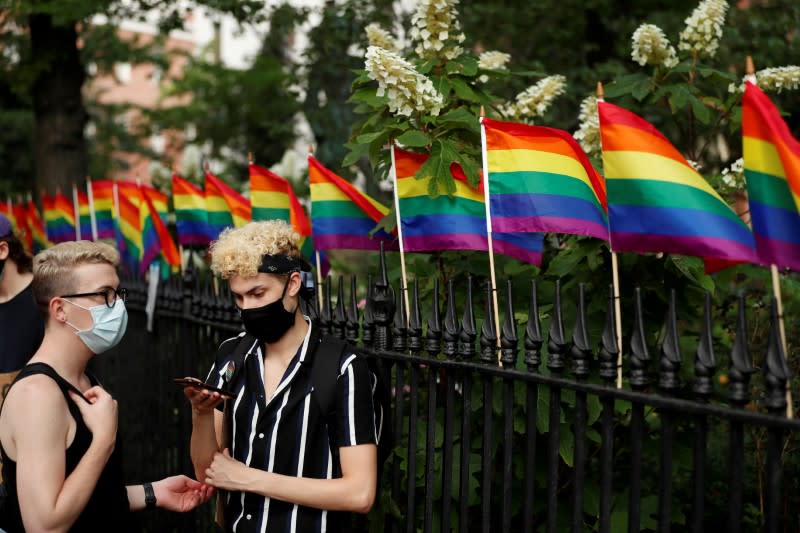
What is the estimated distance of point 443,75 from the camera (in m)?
4.88

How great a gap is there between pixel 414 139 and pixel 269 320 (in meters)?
1.41

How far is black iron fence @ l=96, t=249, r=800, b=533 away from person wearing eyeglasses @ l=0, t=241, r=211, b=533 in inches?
37.6

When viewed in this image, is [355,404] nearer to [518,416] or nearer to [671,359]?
[671,359]

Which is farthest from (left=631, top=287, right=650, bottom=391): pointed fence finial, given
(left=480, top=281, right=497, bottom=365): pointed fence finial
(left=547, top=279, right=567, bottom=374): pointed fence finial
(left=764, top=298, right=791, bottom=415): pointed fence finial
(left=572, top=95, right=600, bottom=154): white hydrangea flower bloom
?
(left=572, top=95, right=600, bottom=154): white hydrangea flower bloom

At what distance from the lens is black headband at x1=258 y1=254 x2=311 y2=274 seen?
330 cm

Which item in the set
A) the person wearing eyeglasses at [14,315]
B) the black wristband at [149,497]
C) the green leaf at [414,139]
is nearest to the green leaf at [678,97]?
the green leaf at [414,139]

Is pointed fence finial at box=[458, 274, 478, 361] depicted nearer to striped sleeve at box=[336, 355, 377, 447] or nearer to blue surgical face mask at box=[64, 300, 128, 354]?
striped sleeve at box=[336, 355, 377, 447]

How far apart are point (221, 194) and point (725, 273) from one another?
132 inches

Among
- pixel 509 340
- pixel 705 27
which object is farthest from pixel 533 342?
pixel 705 27

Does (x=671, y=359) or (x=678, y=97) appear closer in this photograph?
(x=671, y=359)

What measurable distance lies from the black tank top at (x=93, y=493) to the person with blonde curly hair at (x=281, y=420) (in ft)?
0.93

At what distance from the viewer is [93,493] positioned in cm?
333

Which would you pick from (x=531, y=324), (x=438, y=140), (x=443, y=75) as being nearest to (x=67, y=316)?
(x=531, y=324)

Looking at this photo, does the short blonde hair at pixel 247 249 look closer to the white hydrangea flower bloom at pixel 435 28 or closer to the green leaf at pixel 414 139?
the green leaf at pixel 414 139
